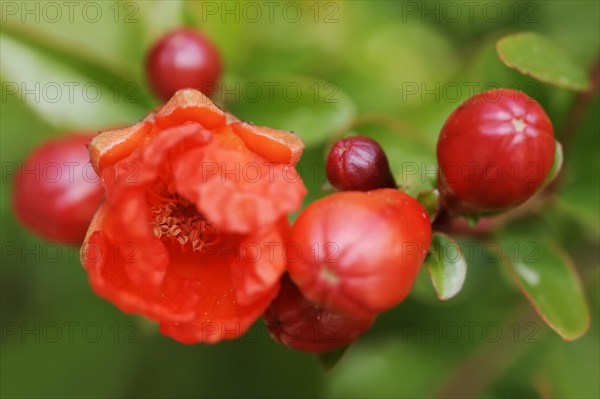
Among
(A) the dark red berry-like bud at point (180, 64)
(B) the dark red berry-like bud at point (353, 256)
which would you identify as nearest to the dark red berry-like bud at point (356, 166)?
(B) the dark red berry-like bud at point (353, 256)

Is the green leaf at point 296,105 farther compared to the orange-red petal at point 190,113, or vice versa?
the green leaf at point 296,105

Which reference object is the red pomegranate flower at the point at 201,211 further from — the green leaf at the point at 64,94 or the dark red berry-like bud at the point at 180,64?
the green leaf at the point at 64,94

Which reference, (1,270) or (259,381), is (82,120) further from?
(259,381)

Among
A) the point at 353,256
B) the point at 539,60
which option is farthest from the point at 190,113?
the point at 539,60

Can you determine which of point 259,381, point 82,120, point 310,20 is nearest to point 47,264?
point 82,120

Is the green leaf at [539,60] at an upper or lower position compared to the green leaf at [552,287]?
upper

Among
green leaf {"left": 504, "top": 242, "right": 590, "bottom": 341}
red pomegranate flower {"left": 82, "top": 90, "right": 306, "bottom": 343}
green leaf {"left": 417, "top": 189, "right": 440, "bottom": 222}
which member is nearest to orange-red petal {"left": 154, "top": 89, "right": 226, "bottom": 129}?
red pomegranate flower {"left": 82, "top": 90, "right": 306, "bottom": 343}
